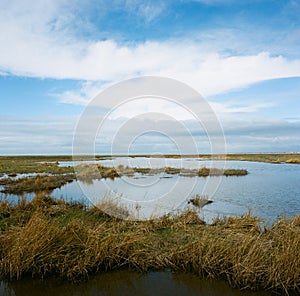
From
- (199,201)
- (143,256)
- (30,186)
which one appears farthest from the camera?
(30,186)

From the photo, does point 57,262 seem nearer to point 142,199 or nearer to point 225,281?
Result: point 225,281

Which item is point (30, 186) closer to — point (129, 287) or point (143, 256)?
point (143, 256)

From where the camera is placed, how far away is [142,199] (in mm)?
17297

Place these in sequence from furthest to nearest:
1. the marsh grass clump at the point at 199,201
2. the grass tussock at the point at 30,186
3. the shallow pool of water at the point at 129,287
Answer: the grass tussock at the point at 30,186, the marsh grass clump at the point at 199,201, the shallow pool of water at the point at 129,287

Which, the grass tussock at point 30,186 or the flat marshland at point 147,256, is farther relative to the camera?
the grass tussock at point 30,186

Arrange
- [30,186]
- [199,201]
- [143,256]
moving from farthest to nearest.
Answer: [30,186] < [199,201] < [143,256]

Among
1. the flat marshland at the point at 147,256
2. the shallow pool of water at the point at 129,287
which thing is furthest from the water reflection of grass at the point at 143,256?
the shallow pool of water at the point at 129,287

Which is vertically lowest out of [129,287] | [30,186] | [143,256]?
[129,287]

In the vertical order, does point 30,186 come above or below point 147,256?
above

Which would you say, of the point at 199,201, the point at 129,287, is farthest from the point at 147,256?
the point at 199,201

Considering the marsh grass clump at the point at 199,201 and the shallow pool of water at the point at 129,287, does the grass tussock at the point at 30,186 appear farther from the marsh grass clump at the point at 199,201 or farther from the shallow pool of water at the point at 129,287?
the shallow pool of water at the point at 129,287

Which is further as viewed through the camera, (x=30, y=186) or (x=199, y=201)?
(x=30, y=186)

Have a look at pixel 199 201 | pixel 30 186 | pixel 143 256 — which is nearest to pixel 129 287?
pixel 143 256

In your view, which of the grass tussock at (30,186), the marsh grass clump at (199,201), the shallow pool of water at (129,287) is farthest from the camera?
the grass tussock at (30,186)
